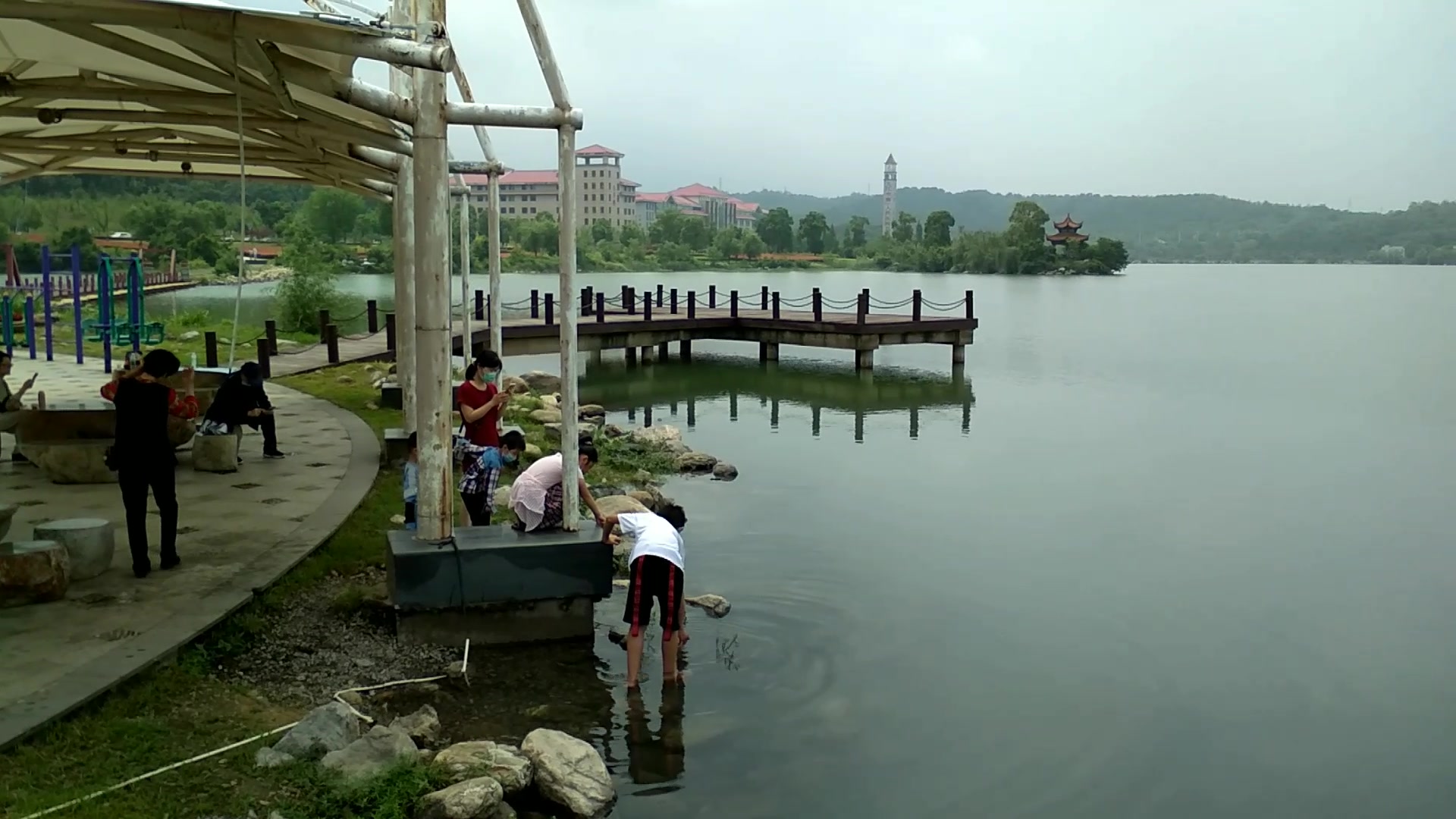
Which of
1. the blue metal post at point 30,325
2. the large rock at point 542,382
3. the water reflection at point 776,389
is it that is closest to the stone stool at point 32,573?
the water reflection at point 776,389

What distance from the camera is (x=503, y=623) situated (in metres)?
7.02

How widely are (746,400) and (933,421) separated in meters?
4.01

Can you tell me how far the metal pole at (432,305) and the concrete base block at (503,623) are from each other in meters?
0.48

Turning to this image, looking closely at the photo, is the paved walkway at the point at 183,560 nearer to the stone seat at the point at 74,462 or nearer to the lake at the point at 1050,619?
the stone seat at the point at 74,462

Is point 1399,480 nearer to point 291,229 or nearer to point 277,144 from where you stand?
point 277,144

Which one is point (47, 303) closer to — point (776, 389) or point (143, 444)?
point (776, 389)

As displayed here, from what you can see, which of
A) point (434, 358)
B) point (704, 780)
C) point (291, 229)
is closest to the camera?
point (704, 780)

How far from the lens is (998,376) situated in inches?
1052

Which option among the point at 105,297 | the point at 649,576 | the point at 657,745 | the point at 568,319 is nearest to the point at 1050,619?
the point at 649,576

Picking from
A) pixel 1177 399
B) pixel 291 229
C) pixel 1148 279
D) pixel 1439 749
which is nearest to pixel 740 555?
pixel 1439 749

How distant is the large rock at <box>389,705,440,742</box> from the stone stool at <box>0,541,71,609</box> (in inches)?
83.3

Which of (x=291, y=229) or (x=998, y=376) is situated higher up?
(x=291, y=229)

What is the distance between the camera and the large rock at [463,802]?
185 inches

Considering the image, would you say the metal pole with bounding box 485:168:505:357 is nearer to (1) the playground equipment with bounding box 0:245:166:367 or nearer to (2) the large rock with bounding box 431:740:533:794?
(2) the large rock with bounding box 431:740:533:794
